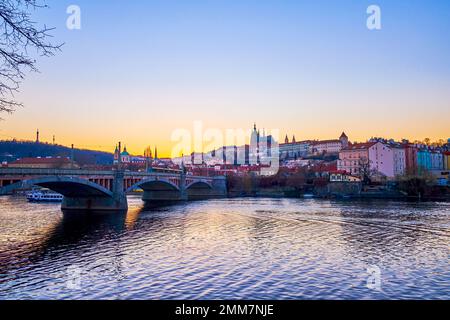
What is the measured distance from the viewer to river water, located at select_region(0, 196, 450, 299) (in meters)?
14.2

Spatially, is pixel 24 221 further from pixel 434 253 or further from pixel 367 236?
pixel 434 253

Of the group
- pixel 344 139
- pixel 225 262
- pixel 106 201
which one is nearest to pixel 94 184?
pixel 106 201

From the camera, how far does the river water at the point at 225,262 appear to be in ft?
46.5

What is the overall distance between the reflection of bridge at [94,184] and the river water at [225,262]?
417 cm

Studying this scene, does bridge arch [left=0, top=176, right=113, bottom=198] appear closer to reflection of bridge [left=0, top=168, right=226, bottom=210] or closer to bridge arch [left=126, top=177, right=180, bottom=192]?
reflection of bridge [left=0, top=168, right=226, bottom=210]

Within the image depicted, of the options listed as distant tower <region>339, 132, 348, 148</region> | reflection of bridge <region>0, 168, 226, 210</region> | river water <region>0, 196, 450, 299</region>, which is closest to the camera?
river water <region>0, 196, 450, 299</region>

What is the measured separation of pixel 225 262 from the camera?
18.9m

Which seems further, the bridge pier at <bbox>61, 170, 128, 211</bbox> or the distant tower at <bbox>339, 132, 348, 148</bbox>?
the distant tower at <bbox>339, 132, 348, 148</bbox>

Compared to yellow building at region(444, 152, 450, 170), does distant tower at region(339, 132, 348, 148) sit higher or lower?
higher

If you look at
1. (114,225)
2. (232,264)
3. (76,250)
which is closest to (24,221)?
(114,225)

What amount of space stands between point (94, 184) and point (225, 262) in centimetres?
2829

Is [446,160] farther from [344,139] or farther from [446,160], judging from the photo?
[344,139]
